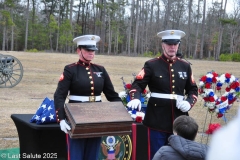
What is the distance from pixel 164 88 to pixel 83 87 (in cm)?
69

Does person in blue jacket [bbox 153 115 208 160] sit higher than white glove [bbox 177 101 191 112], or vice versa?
white glove [bbox 177 101 191 112]

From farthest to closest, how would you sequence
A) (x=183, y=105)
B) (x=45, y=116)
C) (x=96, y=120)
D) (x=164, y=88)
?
(x=45, y=116) → (x=164, y=88) → (x=183, y=105) → (x=96, y=120)

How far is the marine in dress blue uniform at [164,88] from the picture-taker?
3.21m

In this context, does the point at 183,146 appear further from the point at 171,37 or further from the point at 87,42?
the point at 87,42

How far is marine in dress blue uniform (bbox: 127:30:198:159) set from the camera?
321 cm

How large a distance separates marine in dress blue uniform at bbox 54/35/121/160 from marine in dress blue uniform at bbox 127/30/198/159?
34cm

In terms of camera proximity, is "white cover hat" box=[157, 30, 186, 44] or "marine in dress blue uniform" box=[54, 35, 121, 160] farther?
"white cover hat" box=[157, 30, 186, 44]

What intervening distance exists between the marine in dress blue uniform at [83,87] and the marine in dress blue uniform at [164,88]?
0.34 m

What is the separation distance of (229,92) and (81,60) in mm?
2161

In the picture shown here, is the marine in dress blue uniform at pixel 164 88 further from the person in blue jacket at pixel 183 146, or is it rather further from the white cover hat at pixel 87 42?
the person in blue jacket at pixel 183 146

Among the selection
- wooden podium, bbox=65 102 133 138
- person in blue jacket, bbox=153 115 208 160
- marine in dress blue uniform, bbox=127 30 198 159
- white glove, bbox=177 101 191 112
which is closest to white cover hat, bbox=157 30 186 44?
marine in dress blue uniform, bbox=127 30 198 159

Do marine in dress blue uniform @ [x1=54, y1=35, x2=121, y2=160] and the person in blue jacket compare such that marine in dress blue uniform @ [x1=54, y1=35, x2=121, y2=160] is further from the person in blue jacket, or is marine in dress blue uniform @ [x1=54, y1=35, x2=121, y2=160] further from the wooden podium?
the person in blue jacket

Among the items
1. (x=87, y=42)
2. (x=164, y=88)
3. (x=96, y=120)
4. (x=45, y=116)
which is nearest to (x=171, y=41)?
(x=164, y=88)

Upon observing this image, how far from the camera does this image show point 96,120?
2.72m
